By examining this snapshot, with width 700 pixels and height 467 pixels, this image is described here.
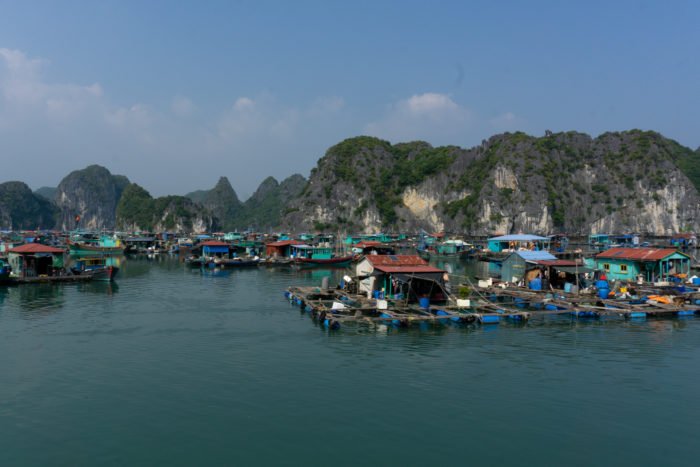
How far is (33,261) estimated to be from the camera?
50094mm

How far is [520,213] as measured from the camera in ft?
486

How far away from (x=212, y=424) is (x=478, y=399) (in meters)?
9.21

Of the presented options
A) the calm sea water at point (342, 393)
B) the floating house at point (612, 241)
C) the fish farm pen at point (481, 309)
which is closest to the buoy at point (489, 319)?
the fish farm pen at point (481, 309)

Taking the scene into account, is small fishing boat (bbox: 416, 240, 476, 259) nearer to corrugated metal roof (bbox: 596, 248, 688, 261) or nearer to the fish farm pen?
corrugated metal roof (bbox: 596, 248, 688, 261)

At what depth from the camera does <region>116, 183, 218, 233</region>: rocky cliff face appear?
184375 mm

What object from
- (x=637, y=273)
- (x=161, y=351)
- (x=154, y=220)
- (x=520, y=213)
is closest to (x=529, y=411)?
(x=161, y=351)

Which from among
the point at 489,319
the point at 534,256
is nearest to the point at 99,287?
the point at 489,319

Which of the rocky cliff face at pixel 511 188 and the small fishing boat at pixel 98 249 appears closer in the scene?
the small fishing boat at pixel 98 249

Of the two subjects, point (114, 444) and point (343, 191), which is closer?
point (114, 444)

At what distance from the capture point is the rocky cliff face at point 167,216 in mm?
184375

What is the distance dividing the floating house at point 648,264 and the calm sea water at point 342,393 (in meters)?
12.0

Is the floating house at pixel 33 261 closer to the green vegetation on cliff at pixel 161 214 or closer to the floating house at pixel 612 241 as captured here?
the floating house at pixel 612 241

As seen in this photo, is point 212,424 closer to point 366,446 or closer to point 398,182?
point 366,446

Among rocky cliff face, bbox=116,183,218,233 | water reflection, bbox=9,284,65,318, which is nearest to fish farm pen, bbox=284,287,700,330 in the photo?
water reflection, bbox=9,284,65,318
